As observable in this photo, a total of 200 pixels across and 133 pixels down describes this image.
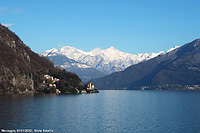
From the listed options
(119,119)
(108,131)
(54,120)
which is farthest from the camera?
(119,119)

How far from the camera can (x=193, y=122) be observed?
92312 mm

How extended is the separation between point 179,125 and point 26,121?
157ft

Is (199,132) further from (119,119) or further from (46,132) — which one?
(46,132)

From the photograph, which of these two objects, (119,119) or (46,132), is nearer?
(46,132)

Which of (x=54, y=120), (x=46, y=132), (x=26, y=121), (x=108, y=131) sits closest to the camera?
(x=46, y=132)

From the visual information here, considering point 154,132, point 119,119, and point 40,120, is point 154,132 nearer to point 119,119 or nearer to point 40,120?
point 119,119

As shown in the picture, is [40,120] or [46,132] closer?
[46,132]

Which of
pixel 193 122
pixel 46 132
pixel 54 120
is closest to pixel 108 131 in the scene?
pixel 46 132

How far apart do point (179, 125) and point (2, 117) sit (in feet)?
186

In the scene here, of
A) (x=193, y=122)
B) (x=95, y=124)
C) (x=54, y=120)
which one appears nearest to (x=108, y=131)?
(x=95, y=124)

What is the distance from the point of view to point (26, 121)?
3361 inches

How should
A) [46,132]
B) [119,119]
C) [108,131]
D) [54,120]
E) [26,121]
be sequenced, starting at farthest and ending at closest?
1. [119,119]
2. [54,120]
3. [26,121]
4. [108,131]
5. [46,132]

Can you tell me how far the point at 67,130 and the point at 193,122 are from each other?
4327 centimetres

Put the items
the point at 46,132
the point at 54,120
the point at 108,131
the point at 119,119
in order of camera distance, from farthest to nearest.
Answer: the point at 119,119
the point at 54,120
the point at 108,131
the point at 46,132
